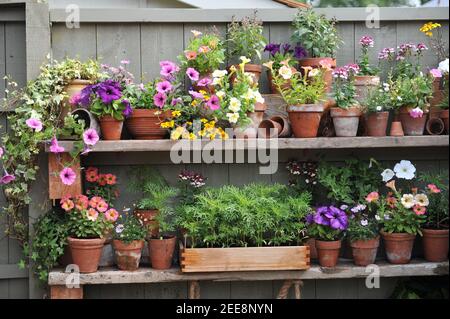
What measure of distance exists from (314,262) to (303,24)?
135 cm

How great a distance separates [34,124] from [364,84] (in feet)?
5.94

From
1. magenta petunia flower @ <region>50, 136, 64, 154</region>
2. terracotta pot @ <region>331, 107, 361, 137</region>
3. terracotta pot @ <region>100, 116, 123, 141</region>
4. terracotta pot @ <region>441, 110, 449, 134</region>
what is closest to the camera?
magenta petunia flower @ <region>50, 136, 64, 154</region>

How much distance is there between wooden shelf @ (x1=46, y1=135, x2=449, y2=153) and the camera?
304cm

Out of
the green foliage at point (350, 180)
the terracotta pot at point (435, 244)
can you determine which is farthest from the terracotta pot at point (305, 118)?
the terracotta pot at point (435, 244)

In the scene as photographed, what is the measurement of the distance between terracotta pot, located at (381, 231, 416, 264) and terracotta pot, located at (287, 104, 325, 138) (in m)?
0.70

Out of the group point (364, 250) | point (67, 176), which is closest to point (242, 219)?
point (364, 250)

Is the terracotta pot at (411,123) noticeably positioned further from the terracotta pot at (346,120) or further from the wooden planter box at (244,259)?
the wooden planter box at (244,259)

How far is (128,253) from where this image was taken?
310 centimetres

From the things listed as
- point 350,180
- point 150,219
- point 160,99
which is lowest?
point 150,219

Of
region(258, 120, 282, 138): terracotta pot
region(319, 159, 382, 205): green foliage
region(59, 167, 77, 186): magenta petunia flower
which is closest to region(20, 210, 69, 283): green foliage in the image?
region(59, 167, 77, 186): magenta petunia flower

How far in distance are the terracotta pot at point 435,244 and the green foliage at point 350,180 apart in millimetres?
395

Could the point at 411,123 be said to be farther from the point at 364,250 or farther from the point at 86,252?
the point at 86,252

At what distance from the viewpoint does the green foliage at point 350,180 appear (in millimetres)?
3287

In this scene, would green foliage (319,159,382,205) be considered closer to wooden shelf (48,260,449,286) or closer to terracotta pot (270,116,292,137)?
terracotta pot (270,116,292,137)
